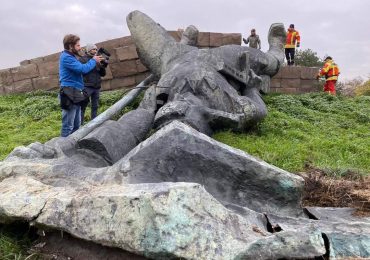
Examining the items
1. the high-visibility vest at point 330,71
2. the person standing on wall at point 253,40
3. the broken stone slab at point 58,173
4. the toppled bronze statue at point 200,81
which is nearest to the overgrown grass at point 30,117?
the toppled bronze statue at point 200,81

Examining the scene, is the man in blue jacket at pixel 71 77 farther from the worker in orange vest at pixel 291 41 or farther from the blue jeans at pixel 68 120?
the worker in orange vest at pixel 291 41

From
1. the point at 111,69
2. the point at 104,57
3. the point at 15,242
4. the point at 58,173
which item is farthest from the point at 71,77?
the point at 111,69

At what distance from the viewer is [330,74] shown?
11961 mm

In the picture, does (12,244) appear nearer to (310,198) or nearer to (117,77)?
(310,198)

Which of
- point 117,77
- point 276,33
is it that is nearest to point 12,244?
point 276,33

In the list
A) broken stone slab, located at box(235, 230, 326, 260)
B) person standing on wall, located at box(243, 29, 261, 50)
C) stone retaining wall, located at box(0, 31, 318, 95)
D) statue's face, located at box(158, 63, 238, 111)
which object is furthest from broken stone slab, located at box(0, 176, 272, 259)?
person standing on wall, located at box(243, 29, 261, 50)

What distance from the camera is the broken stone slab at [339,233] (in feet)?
7.53

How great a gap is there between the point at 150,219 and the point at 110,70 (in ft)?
28.8

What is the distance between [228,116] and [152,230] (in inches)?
95.6

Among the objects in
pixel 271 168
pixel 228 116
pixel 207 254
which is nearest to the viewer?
pixel 207 254

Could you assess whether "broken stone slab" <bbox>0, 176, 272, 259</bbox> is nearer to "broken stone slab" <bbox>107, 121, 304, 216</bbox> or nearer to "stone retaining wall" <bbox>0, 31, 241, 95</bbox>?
"broken stone slab" <bbox>107, 121, 304, 216</bbox>

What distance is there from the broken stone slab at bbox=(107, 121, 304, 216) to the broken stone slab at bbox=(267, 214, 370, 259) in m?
0.20

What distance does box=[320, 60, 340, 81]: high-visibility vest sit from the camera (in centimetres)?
1185

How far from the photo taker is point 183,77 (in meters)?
4.80
